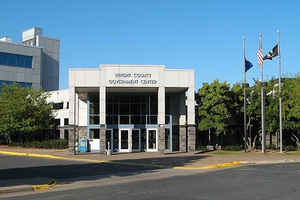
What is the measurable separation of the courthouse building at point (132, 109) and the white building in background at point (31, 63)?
2934 centimetres

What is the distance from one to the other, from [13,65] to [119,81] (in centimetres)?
3693

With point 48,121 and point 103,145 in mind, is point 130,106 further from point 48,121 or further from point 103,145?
point 48,121

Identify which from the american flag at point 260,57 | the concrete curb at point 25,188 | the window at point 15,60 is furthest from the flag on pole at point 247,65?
the window at point 15,60

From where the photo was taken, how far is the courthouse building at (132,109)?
111 ft

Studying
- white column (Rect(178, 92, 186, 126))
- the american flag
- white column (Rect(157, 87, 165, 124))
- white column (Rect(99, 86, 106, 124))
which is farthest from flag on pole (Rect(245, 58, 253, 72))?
white column (Rect(99, 86, 106, 124))

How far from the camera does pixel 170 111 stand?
38656mm

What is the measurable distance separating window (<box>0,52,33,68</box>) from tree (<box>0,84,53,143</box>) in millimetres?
18937

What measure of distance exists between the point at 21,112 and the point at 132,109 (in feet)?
45.8

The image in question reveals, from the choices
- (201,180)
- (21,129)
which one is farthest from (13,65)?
(201,180)

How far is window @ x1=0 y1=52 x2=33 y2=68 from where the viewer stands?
208ft

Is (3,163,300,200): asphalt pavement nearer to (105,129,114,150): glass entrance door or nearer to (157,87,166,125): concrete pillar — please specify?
(157,87,166,125): concrete pillar

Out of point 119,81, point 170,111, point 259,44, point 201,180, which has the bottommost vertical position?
point 201,180

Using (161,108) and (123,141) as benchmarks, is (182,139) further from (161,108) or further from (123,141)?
(123,141)

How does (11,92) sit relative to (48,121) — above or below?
above
